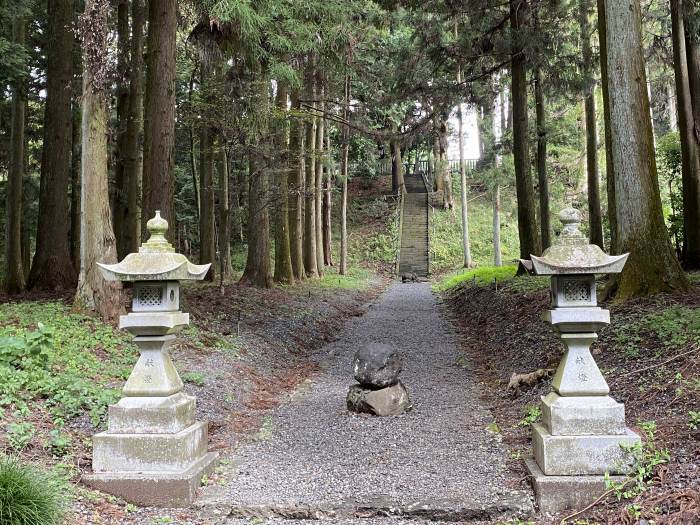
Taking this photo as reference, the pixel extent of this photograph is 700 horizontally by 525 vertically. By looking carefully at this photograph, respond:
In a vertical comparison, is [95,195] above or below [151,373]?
above

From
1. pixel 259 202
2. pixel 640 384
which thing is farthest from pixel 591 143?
pixel 640 384

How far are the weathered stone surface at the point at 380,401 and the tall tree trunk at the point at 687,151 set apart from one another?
8324 mm

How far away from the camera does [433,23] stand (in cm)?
1510

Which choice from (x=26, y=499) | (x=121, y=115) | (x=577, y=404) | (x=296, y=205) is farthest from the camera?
(x=296, y=205)

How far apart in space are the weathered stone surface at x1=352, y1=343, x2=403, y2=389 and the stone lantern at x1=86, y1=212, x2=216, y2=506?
246 centimetres

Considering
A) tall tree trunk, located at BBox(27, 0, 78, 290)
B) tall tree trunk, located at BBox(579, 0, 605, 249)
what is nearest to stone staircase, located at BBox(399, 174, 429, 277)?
tall tree trunk, located at BBox(579, 0, 605, 249)

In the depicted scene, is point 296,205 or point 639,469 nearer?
point 639,469

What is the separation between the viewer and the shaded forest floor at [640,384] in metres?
3.82

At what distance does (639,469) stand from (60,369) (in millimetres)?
5708

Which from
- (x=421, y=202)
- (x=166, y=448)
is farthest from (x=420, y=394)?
(x=421, y=202)

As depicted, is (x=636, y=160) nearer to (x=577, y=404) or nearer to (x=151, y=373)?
(x=577, y=404)

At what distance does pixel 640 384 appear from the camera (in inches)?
228

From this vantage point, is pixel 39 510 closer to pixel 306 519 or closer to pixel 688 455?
pixel 306 519

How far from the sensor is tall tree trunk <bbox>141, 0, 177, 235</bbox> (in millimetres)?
10188
